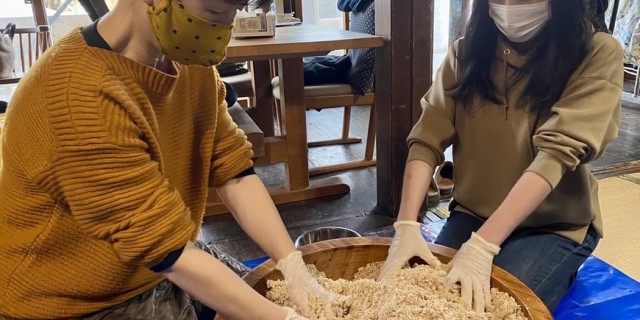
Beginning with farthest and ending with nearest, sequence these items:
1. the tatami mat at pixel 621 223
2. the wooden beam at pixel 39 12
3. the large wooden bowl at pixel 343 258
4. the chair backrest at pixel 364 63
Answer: the wooden beam at pixel 39 12
the chair backrest at pixel 364 63
the tatami mat at pixel 621 223
the large wooden bowl at pixel 343 258

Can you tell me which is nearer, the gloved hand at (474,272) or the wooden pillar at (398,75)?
the gloved hand at (474,272)

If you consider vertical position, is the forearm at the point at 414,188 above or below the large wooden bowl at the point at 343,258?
above

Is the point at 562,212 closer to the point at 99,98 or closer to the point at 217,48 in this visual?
the point at 217,48

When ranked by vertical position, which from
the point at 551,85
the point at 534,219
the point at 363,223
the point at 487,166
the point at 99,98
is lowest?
the point at 363,223

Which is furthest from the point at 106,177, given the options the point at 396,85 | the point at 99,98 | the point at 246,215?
the point at 396,85

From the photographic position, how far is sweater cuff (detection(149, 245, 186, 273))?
76 cm

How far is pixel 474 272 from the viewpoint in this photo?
3.17 feet

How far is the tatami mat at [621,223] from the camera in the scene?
5.41ft

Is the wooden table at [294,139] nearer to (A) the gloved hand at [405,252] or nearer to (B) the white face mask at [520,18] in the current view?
(B) the white face mask at [520,18]

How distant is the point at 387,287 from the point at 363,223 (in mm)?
1228

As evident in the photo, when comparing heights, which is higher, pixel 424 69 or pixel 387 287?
pixel 424 69

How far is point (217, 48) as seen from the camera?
0.80 meters

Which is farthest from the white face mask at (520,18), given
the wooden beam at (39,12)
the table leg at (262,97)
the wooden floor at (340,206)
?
the wooden beam at (39,12)

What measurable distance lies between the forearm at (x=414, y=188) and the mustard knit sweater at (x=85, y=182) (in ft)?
1.90
